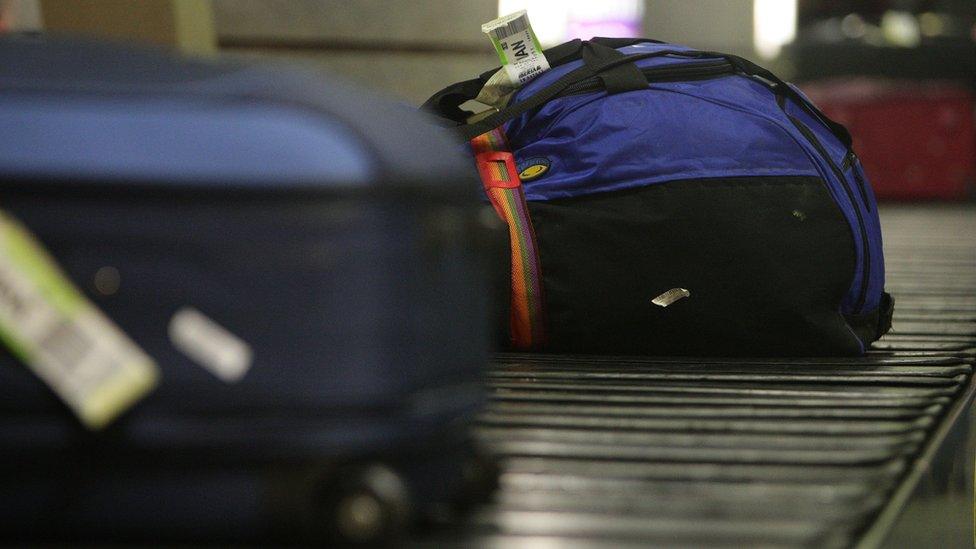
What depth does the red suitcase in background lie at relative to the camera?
25.3 ft

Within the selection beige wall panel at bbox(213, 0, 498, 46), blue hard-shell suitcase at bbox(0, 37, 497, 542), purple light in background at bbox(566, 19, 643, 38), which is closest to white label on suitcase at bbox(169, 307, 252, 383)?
blue hard-shell suitcase at bbox(0, 37, 497, 542)

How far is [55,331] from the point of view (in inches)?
32.7

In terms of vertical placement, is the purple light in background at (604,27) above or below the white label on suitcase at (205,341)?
below

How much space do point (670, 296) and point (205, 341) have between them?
1.00m

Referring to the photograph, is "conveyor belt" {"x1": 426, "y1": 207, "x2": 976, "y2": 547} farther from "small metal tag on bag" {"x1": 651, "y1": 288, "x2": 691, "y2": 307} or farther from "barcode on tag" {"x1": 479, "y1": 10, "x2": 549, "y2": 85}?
"barcode on tag" {"x1": 479, "y1": 10, "x2": 549, "y2": 85}

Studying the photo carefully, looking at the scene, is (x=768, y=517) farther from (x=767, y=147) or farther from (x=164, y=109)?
(x=767, y=147)

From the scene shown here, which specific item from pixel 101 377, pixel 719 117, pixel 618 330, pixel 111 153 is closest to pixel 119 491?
pixel 101 377

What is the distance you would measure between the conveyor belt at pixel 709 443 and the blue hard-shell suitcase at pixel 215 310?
0.46 feet

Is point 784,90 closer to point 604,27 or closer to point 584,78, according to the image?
point 584,78

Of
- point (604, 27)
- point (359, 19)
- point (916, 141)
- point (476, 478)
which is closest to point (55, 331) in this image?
point (476, 478)

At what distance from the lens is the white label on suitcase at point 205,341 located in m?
0.83

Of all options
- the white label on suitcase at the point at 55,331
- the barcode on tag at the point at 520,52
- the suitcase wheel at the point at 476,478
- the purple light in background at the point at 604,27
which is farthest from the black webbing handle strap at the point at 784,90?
the purple light in background at the point at 604,27

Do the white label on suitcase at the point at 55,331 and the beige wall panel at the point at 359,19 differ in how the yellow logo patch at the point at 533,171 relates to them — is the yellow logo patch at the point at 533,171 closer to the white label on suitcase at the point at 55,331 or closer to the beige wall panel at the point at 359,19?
the white label on suitcase at the point at 55,331

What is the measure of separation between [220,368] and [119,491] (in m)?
0.10
